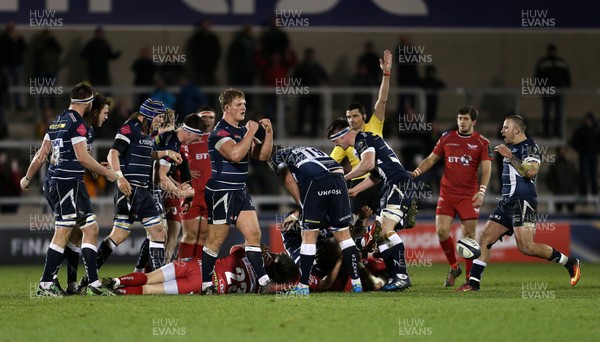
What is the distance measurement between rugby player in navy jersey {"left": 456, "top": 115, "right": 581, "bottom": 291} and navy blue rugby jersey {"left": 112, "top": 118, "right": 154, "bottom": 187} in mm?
4284

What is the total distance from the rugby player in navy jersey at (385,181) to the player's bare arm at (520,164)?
128 cm

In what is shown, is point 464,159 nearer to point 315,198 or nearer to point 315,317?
point 315,198

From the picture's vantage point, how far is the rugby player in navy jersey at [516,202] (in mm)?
13047

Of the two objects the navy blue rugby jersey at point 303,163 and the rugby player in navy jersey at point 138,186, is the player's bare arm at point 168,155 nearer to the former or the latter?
the rugby player in navy jersey at point 138,186

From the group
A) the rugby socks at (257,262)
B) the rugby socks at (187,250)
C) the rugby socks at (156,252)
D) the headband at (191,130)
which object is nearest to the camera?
the rugby socks at (257,262)

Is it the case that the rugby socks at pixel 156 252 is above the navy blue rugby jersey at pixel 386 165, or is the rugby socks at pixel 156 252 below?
below

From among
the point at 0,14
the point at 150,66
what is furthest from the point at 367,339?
the point at 0,14

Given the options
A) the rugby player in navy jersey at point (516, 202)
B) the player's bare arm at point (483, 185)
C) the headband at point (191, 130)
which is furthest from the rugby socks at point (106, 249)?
the player's bare arm at point (483, 185)

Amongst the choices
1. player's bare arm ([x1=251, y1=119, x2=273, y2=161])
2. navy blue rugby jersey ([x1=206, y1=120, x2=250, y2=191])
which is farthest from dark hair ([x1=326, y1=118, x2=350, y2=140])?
navy blue rugby jersey ([x1=206, y1=120, x2=250, y2=191])

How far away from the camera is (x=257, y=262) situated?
1216cm

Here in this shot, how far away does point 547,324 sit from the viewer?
30.8 ft

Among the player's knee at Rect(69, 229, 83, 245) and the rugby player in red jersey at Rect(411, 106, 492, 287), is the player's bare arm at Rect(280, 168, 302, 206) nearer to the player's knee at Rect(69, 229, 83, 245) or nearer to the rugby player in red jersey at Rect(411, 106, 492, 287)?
the rugby player in red jersey at Rect(411, 106, 492, 287)

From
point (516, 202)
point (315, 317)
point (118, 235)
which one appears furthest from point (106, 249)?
point (516, 202)

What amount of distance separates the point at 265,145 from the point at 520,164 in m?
3.41
